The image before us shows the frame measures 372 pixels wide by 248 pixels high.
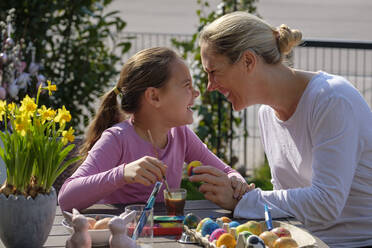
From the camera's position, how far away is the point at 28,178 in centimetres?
164

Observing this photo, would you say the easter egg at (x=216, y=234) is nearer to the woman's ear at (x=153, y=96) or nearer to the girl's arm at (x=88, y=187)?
the girl's arm at (x=88, y=187)

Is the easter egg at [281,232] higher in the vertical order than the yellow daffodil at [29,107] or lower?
lower

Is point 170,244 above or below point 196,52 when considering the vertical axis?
below

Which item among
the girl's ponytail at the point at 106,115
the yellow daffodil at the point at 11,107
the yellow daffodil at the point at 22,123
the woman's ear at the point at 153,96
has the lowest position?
the girl's ponytail at the point at 106,115

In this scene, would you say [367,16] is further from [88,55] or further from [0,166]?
[0,166]

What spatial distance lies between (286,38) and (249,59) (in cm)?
18

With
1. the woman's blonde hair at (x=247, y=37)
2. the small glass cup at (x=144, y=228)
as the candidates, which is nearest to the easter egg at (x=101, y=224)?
the small glass cup at (x=144, y=228)

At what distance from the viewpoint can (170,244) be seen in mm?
1730

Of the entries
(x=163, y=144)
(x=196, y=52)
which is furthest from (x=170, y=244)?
(x=196, y=52)

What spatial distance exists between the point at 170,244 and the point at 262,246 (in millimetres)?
359

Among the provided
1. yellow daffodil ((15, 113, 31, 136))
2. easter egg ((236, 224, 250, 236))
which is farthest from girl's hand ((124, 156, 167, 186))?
yellow daffodil ((15, 113, 31, 136))

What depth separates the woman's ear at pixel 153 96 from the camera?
2.60 m

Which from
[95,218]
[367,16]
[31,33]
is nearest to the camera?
[95,218]

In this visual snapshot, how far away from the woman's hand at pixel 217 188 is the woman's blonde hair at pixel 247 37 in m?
0.52
